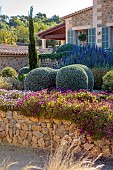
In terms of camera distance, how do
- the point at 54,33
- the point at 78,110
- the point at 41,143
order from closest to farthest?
1. the point at 78,110
2. the point at 41,143
3. the point at 54,33

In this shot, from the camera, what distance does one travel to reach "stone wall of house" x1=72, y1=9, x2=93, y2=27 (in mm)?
17219

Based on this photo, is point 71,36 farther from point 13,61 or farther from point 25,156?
point 25,156

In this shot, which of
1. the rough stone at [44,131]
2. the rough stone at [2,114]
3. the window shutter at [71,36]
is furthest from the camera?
the window shutter at [71,36]

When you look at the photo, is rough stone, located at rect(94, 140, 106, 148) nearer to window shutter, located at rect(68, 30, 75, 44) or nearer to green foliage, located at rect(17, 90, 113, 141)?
green foliage, located at rect(17, 90, 113, 141)

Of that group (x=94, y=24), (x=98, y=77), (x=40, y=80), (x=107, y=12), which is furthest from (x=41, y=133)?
(x=94, y=24)

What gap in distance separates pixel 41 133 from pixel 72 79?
8.46 ft

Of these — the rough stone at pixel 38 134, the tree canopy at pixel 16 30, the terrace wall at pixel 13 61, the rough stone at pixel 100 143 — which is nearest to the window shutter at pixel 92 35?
the terrace wall at pixel 13 61

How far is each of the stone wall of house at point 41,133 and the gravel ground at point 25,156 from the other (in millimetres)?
189

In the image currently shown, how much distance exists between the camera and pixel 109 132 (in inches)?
235

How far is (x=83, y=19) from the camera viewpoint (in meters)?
17.8

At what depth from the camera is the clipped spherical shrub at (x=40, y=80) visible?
9.61 meters

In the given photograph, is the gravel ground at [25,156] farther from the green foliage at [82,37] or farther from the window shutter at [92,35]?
the green foliage at [82,37]

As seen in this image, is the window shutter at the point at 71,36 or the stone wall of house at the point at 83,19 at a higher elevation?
the stone wall of house at the point at 83,19

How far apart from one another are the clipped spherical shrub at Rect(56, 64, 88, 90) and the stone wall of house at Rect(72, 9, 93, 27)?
8.74 m
